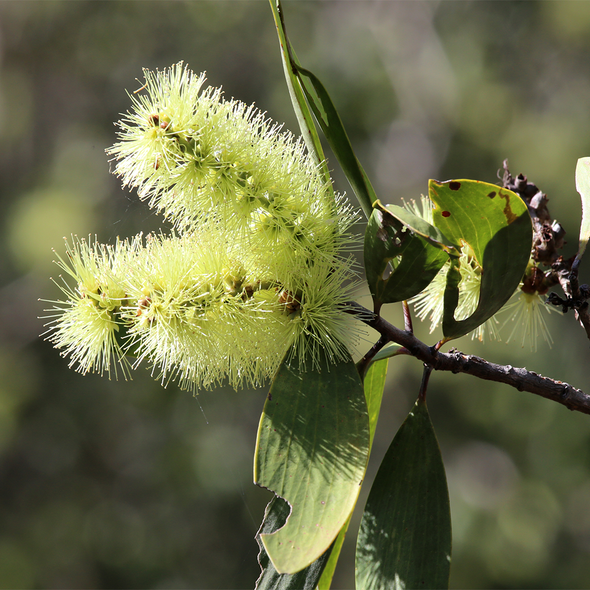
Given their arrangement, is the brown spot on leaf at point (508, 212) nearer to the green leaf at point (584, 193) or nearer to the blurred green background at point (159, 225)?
the green leaf at point (584, 193)

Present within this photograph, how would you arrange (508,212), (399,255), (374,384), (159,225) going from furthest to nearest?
(159,225) < (374,384) < (399,255) < (508,212)

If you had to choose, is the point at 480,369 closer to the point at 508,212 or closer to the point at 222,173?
the point at 508,212

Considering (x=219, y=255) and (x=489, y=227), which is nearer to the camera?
(x=489, y=227)

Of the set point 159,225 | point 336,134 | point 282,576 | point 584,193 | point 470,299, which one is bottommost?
point 282,576

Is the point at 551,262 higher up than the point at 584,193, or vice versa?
the point at 584,193

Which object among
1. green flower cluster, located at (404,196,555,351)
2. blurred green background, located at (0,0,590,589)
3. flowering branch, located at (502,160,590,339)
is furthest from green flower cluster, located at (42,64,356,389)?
blurred green background, located at (0,0,590,589)

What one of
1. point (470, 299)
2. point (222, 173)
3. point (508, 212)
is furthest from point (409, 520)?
point (222, 173)

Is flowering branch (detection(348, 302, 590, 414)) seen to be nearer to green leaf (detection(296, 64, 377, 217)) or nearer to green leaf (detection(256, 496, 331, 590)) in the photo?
green leaf (detection(296, 64, 377, 217))

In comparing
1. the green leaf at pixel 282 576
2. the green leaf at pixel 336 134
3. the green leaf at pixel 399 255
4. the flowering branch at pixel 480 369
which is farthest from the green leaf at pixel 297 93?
the green leaf at pixel 282 576
